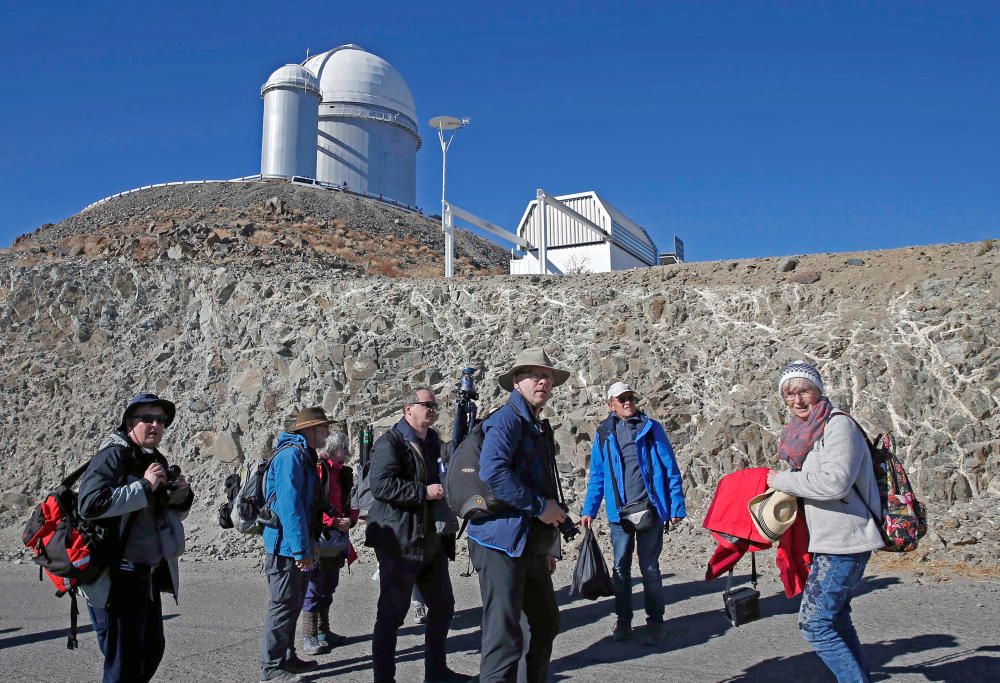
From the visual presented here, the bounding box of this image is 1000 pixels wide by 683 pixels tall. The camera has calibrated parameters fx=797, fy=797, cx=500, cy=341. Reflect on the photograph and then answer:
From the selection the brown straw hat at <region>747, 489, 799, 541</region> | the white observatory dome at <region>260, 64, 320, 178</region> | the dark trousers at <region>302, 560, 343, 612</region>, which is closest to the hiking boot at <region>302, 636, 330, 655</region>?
the dark trousers at <region>302, 560, 343, 612</region>

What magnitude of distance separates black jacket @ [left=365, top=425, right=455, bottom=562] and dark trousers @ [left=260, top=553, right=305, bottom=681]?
64cm

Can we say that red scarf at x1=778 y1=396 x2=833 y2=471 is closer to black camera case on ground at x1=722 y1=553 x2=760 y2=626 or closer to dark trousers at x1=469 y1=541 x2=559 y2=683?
black camera case on ground at x1=722 y1=553 x2=760 y2=626

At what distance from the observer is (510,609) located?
13.7 feet

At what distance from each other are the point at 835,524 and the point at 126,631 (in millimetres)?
3745

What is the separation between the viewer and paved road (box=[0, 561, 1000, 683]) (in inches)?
219

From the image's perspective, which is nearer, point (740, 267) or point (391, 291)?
point (740, 267)

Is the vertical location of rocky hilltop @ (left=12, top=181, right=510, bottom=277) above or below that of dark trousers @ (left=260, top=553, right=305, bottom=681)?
above

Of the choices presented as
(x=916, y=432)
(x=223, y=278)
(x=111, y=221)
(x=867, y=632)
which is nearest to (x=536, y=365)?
(x=867, y=632)

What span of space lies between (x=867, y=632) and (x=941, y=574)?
262 centimetres

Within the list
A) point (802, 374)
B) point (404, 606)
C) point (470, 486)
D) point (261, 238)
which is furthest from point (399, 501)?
point (261, 238)

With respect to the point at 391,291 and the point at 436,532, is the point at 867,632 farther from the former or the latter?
the point at 391,291

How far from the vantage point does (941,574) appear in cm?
830

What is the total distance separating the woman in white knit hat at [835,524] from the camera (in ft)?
13.3

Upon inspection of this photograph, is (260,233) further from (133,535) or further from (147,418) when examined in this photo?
(133,535)
